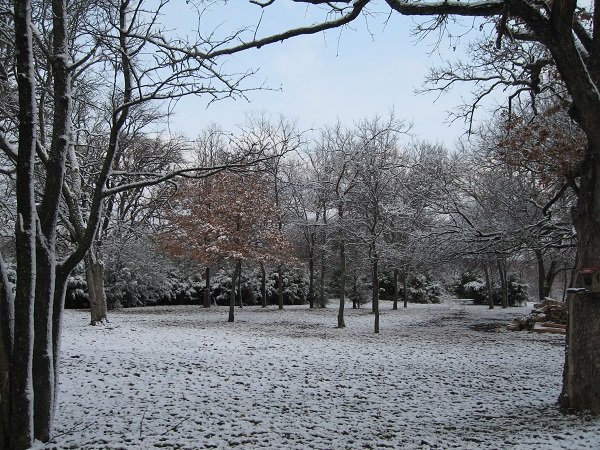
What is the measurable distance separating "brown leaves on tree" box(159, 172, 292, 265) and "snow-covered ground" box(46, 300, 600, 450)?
6.24 metres

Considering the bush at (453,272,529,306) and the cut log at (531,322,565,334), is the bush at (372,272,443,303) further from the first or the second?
the cut log at (531,322,565,334)

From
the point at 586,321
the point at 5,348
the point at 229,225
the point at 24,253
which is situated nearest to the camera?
the point at 24,253

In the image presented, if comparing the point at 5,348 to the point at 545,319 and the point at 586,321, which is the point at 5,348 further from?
the point at 545,319

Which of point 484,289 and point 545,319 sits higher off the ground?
point 484,289

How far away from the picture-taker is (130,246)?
2222cm

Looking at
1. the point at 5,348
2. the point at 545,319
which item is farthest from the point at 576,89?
the point at 545,319

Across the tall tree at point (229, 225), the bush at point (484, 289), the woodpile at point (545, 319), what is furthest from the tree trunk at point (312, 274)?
the woodpile at point (545, 319)

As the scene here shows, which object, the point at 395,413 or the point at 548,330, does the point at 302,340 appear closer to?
the point at 395,413

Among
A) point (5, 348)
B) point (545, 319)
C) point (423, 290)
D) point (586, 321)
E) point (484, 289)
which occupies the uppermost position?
point (586, 321)

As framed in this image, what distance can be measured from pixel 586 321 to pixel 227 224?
14.9 meters

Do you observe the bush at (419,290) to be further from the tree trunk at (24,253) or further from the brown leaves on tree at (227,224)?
the tree trunk at (24,253)

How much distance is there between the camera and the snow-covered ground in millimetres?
4895

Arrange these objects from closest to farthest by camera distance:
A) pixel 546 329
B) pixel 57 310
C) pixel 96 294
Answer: pixel 57 310
pixel 546 329
pixel 96 294

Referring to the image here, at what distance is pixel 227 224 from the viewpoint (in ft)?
61.9
